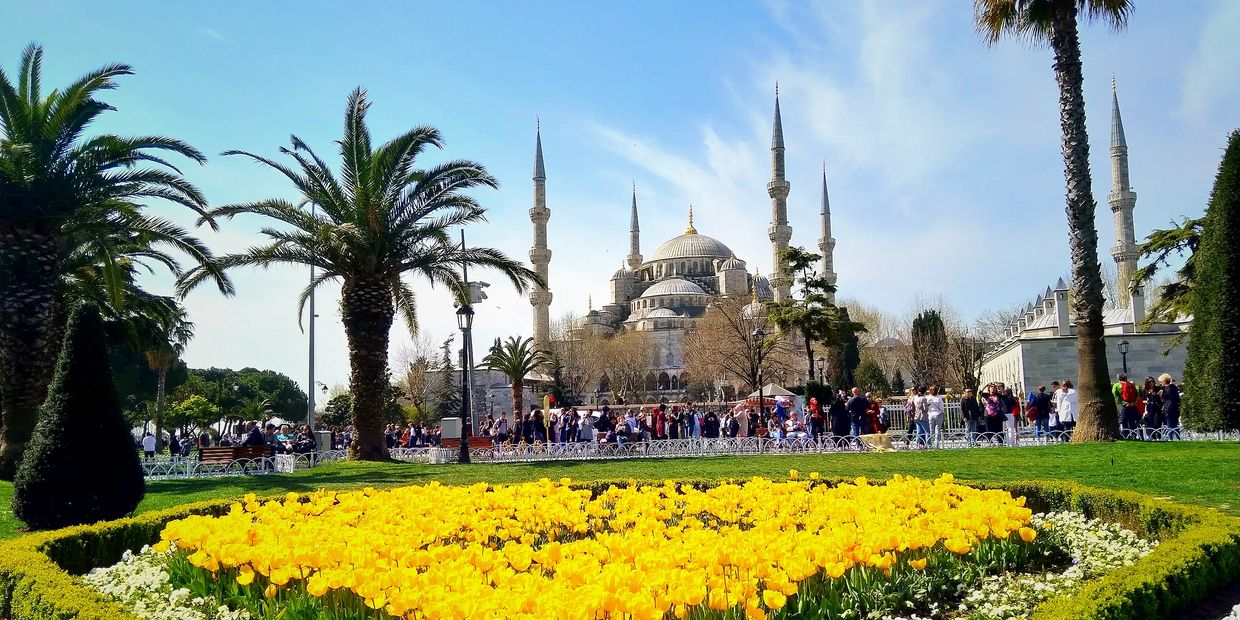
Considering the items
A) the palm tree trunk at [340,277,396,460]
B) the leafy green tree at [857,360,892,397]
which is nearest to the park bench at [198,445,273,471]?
the palm tree trunk at [340,277,396,460]

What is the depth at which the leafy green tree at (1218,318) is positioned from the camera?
42.3 ft

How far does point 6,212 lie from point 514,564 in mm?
11711

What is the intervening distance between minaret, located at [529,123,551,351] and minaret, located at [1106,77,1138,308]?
28.8 metres

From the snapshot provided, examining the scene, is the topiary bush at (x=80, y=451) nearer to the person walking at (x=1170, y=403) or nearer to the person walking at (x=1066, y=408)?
the person walking at (x=1066, y=408)

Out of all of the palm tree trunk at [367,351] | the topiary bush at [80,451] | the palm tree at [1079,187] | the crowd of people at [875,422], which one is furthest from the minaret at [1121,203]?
the topiary bush at [80,451]

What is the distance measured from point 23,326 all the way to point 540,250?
131 ft

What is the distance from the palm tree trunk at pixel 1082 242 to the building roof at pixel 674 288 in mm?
61415

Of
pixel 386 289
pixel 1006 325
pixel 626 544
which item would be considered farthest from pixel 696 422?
pixel 1006 325

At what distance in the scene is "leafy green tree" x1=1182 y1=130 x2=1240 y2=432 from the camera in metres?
12.9

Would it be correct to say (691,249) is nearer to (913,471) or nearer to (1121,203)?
(1121,203)

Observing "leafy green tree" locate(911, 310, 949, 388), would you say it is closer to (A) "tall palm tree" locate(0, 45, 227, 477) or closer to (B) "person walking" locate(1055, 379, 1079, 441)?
(B) "person walking" locate(1055, 379, 1079, 441)

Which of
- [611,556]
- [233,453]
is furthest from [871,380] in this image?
[611,556]

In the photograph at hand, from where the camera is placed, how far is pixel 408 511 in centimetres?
581

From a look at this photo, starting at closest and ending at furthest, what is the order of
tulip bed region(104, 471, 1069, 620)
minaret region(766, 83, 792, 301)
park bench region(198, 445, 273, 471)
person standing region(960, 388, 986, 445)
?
1. tulip bed region(104, 471, 1069, 620)
2. park bench region(198, 445, 273, 471)
3. person standing region(960, 388, 986, 445)
4. minaret region(766, 83, 792, 301)
